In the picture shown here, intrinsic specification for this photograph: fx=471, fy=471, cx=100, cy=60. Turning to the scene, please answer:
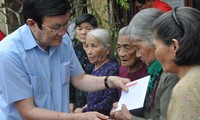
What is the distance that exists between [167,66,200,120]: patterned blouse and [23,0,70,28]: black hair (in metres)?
1.20

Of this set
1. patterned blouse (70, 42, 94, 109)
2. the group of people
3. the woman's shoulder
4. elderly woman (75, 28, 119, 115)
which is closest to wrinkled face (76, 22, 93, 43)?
patterned blouse (70, 42, 94, 109)

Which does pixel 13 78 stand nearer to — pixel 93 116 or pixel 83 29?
pixel 93 116

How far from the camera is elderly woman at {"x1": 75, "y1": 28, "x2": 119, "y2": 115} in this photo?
165 inches

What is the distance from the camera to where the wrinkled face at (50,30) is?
3.18 meters

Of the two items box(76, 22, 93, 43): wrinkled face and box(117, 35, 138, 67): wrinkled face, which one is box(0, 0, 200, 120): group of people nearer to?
box(117, 35, 138, 67): wrinkled face

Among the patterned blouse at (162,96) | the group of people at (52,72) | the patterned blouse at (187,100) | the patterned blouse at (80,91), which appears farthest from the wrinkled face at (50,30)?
the patterned blouse at (80,91)

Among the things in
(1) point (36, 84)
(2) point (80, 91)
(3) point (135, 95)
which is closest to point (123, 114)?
(3) point (135, 95)

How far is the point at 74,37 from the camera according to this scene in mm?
5844

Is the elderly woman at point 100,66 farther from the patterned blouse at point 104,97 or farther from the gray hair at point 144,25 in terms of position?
the gray hair at point 144,25

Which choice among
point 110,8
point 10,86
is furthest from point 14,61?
point 110,8

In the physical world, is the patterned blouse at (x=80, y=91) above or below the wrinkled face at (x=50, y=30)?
below

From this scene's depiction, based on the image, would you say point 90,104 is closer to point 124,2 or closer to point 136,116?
point 136,116

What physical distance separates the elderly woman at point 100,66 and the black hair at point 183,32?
182 cm

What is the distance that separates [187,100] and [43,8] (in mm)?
1358
